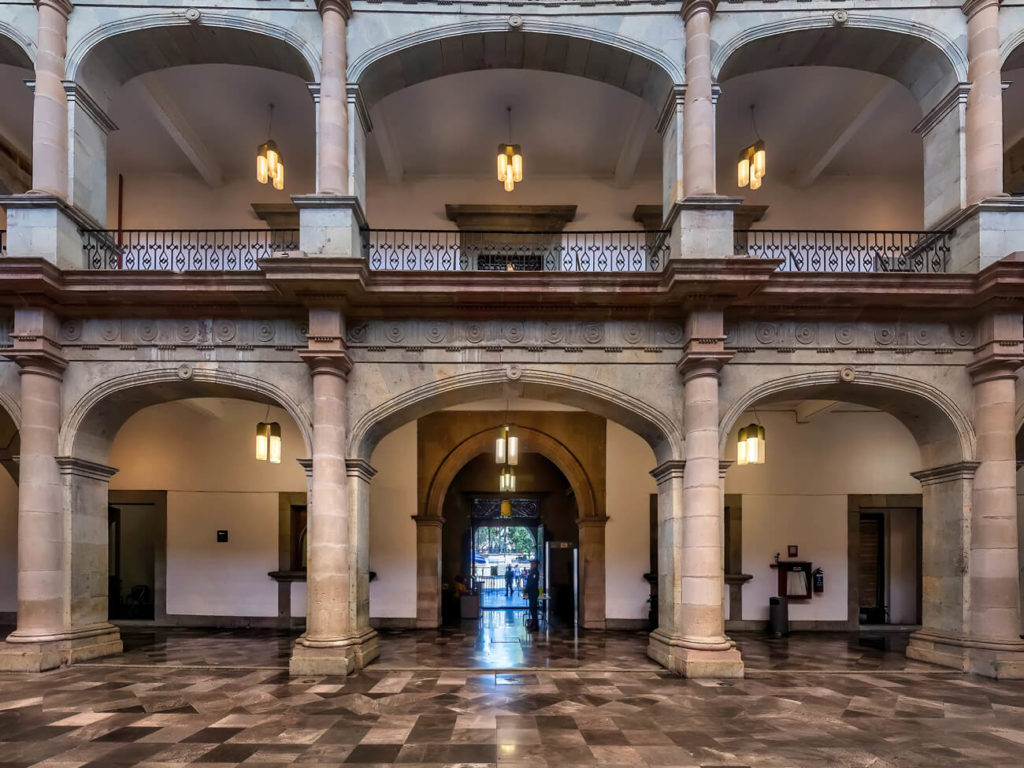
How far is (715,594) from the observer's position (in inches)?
349

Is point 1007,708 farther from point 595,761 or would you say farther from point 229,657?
point 229,657

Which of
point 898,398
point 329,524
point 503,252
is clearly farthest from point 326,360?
point 898,398

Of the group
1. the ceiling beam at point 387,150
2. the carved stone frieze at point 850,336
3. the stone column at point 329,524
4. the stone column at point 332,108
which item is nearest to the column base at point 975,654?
the carved stone frieze at point 850,336

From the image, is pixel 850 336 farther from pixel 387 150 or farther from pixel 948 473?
pixel 387 150

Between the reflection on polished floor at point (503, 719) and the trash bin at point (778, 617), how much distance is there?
12.3 feet

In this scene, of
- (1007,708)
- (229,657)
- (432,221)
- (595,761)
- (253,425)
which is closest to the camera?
(595,761)

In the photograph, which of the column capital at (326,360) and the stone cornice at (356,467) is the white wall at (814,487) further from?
the column capital at (326,360)

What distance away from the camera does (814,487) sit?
13.9 metres

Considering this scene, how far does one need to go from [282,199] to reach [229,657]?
7.82 meters

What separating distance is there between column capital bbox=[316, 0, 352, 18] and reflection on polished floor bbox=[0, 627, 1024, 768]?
8394 mm

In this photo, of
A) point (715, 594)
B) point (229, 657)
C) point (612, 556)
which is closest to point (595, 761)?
point (715, 594)

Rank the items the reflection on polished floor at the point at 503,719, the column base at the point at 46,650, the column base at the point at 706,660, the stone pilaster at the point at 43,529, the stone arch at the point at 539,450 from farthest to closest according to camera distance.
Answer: the stone arch at the point at 539,450
the stone pilaster at the point at 43,529
the column base at the point at 46,650
the column base at the point at 706,660
the reflection on polished floor at the point at 503,719

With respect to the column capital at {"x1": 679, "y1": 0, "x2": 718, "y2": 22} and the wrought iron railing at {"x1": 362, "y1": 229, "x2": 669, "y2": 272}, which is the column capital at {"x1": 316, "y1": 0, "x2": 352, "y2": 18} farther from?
the column capital at {"x1": 679, "y1": 0, "x2": 718, "y2": 22}

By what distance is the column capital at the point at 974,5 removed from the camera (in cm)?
922
